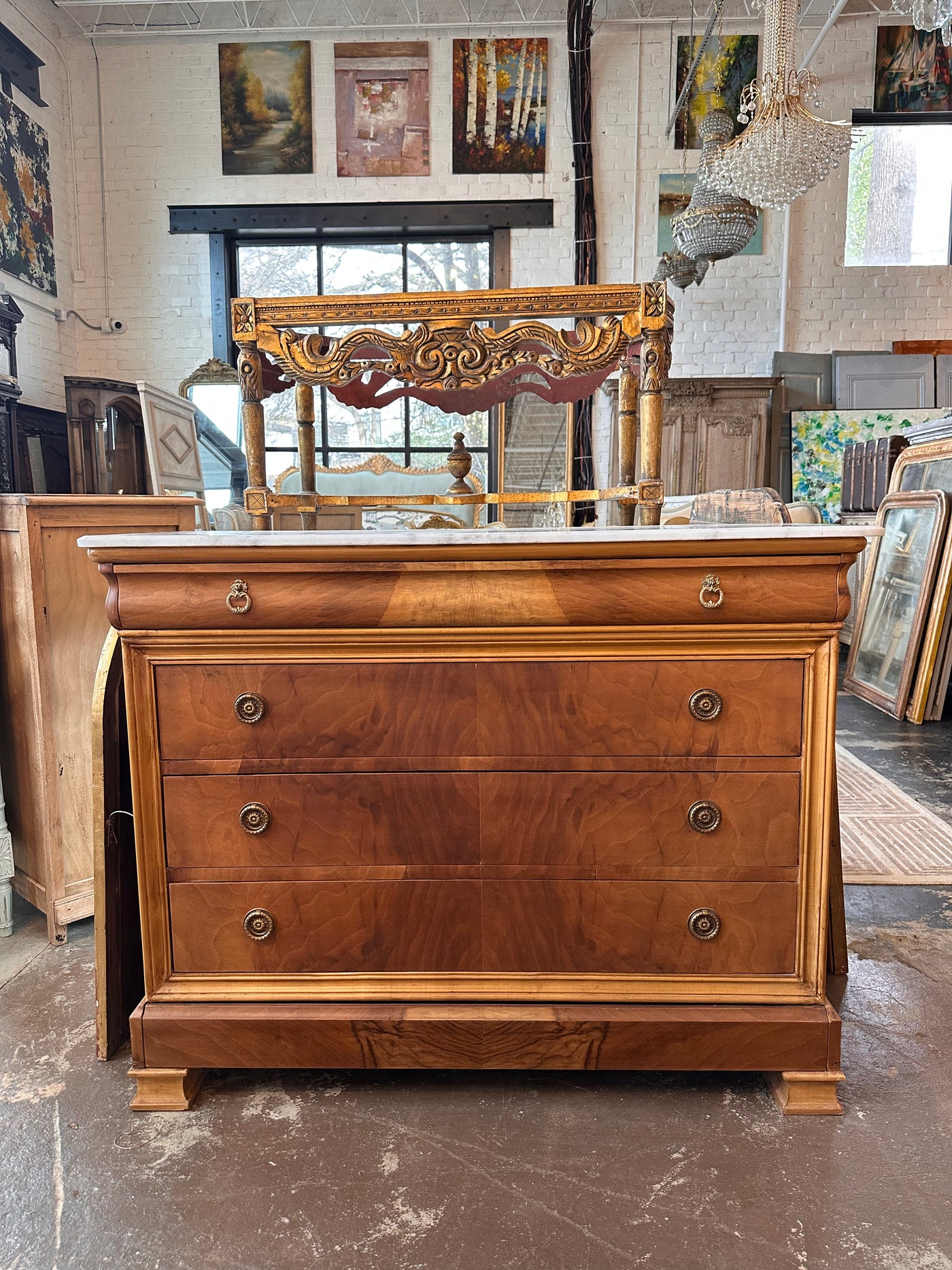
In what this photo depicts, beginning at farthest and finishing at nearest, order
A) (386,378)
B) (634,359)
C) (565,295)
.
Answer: (634,359)
(386,378)
(565,295)

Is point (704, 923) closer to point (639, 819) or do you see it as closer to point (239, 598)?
point (639, 819)

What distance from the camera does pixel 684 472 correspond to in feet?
25.0

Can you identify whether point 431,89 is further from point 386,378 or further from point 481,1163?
point 481,1163

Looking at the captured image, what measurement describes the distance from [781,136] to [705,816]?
412 centimetres

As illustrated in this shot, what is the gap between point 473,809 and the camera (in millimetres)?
1576

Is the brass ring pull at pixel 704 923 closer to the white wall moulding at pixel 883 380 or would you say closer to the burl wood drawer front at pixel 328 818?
the burl wood drawer front at pixel 328 818

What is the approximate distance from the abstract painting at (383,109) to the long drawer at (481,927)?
7936mm

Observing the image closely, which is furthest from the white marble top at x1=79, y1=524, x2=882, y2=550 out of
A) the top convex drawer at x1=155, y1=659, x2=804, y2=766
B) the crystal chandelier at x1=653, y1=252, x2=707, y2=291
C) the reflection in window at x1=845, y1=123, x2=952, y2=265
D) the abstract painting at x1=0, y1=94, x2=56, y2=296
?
the reflection in window at x1=845, y1=123, x2=952, y2=265

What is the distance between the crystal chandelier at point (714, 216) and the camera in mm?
4855

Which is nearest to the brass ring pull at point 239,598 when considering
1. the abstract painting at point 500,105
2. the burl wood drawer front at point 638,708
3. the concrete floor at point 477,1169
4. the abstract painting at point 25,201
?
the burl wood drawer front at point 638,708

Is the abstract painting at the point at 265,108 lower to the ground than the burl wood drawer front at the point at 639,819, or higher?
higher

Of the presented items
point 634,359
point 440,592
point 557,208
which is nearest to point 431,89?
point 557,208

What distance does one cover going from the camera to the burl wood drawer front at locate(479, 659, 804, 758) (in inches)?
59.9

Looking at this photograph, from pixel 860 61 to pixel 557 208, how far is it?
3326 millimetres
